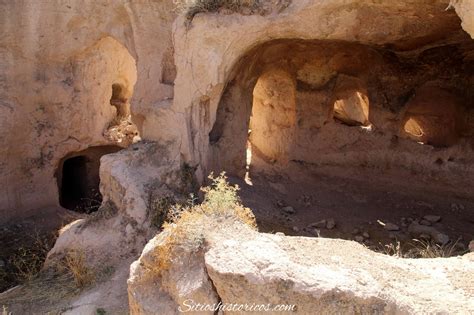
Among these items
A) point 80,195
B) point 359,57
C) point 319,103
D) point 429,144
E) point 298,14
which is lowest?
point 80,195

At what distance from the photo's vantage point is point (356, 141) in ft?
33.6

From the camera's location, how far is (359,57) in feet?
32.9

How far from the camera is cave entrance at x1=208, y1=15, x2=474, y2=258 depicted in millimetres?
8570

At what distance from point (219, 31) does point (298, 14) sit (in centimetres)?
114

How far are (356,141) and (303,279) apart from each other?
6792 millimetres

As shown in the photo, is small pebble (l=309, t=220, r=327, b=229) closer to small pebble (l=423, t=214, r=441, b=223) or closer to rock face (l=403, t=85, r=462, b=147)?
small pebble (l=423, t=214, r=441, b=223)

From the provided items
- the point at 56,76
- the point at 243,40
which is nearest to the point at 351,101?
the point at 243,40

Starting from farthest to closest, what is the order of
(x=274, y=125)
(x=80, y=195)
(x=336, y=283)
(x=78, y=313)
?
(x=80, y=195) → (x=274, y=125) → (x=78, y=313) → (x=336, y=283)

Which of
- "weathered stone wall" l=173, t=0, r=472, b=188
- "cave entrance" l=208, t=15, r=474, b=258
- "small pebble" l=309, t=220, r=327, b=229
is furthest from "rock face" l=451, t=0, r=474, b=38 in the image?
"small pebble" l=309, t=220, r=327, b=229

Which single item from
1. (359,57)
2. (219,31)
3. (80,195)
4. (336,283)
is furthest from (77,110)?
(336,283)

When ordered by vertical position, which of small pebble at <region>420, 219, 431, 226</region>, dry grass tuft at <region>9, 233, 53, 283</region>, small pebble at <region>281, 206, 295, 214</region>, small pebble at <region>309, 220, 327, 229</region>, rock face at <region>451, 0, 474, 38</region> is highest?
rock face at <region>451, 0, 474, 38</region>

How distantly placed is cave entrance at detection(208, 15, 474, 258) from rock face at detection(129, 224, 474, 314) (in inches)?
136

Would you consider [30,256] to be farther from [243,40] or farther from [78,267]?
[243,40]

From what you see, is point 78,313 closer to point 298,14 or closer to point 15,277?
point 15,277
